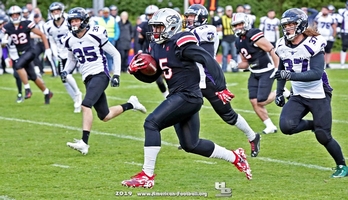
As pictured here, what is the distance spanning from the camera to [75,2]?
87.2 feet

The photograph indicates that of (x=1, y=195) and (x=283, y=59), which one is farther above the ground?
(x=283, y=59)

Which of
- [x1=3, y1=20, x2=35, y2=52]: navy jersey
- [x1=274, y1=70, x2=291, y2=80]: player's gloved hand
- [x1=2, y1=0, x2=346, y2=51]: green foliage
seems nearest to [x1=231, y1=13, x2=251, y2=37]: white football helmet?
[x1=274, y1=70, x2=291, y2=80]: player's gloved hand

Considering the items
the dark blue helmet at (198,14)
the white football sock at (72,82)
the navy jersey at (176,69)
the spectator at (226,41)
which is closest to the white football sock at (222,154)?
the navy jersey at (176,69)

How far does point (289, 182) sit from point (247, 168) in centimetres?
35

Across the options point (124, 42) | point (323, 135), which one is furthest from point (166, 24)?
point (124, 42)

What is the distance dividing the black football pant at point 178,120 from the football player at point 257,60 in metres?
2.76

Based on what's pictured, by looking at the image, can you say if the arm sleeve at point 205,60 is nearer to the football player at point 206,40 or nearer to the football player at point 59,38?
the football player at point 206,40

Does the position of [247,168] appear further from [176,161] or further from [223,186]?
[176,161]

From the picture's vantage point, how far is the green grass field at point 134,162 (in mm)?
5891

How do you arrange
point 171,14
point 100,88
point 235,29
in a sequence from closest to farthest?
point 171,14, point 100,88, point 235,29

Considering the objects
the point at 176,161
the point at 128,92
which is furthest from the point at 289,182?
the point at 128,92

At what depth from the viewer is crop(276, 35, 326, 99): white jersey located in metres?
6.22

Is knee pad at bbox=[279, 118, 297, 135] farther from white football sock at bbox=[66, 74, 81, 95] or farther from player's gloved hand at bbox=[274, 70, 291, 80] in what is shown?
white football sock at bbox=[66, 74, 81, 95]

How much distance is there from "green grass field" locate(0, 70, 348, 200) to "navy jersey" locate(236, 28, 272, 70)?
2.76 feet
